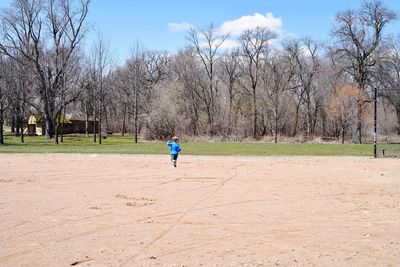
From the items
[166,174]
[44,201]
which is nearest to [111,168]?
[166,174]

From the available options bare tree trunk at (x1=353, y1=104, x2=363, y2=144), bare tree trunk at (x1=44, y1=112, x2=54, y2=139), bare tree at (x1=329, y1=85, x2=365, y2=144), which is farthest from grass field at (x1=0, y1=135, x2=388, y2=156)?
bare tree trunk at (x1=44, y1=112, x2=54, y2=139)

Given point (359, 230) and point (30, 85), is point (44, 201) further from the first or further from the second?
point (30, 85)

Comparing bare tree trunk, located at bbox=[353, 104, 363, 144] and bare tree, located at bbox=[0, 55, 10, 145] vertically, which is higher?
bare tree, located at bbox=[0, 55, 10, 145]

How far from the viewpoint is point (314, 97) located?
65625 millimetres

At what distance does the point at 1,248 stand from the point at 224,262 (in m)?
3.79

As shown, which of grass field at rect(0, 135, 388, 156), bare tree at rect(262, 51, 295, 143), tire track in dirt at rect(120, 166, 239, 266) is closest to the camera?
tire track in dirt at rect(120, 166, 239, 266)

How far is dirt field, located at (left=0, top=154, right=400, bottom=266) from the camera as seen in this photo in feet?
25.3

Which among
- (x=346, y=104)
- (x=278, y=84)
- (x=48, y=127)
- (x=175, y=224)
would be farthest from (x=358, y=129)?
(x=175, y=224)

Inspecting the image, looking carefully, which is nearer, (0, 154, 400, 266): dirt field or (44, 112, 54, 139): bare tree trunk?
(0, 154, 400, 266): dirt field

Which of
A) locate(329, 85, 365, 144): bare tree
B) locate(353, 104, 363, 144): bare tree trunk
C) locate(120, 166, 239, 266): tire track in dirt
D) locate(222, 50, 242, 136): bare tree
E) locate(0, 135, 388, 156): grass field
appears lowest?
locate(120, 166, 239, 266): tire track in dirt

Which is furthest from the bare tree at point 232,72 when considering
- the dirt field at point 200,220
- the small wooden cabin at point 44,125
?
the dirt field at point 200,220

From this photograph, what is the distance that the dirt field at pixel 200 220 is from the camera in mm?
7719

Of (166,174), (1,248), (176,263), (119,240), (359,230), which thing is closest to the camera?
(176,263)

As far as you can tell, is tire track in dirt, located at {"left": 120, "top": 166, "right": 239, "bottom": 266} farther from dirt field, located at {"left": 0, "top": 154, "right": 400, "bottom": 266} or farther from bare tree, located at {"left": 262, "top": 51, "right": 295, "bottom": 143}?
bare tree, located at {"left": 262, "top": 51, "right": 295, "bottom": 143}
